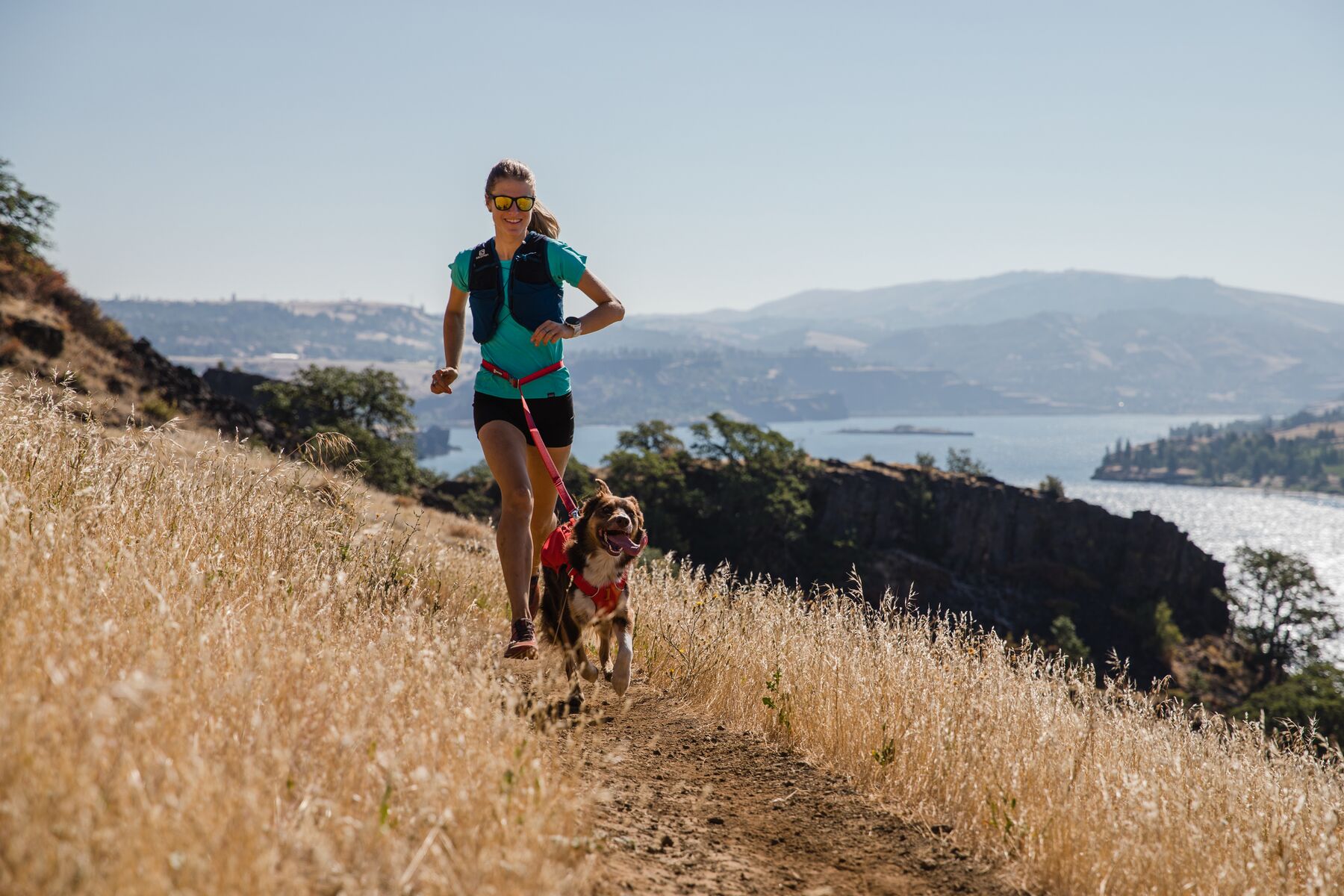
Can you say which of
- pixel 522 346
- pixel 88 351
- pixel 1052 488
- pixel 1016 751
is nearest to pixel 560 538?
pixel 522 346

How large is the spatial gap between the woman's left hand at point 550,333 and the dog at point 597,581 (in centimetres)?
81

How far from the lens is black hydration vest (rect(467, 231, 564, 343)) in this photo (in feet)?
15.2

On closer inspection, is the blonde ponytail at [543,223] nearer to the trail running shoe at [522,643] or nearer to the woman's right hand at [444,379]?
the woman's right hand at [444,379]

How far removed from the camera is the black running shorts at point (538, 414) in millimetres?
4711

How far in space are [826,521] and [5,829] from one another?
81.1 meters

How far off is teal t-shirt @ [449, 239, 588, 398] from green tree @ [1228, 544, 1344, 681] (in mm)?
88840

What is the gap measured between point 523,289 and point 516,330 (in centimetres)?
23

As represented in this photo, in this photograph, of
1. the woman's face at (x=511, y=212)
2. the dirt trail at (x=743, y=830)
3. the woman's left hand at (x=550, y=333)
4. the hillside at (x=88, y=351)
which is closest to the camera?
the dirt trail at (x=743, y=830)

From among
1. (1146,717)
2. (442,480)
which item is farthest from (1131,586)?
(1146,717)

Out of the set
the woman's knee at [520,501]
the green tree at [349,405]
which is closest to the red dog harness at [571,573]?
the woman's knee at [520,501]

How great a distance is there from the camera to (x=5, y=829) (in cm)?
166

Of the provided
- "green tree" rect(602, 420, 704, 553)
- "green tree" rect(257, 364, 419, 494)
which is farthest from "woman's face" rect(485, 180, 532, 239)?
"green tree" rect(602, 420, 704, 553)

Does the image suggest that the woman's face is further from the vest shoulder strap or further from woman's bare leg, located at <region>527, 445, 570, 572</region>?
woman's bare leg, located at <region>527, 445, 570, 572</region>

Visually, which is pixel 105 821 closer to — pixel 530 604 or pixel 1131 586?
pixel 530 604
